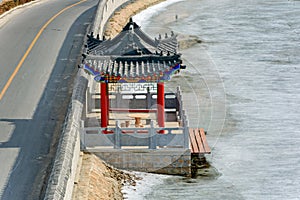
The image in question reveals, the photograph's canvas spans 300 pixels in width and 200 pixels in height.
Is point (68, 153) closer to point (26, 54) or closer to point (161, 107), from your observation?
point (161, 107)

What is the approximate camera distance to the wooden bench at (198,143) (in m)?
25.7

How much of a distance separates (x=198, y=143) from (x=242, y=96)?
11932mm

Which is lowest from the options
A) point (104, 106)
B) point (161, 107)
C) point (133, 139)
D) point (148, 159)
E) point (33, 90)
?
point (148, 159)

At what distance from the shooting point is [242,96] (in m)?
37.8

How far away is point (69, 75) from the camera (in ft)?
104

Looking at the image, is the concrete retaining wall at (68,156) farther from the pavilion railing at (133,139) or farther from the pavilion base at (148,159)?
the pavilion base at (148,159)

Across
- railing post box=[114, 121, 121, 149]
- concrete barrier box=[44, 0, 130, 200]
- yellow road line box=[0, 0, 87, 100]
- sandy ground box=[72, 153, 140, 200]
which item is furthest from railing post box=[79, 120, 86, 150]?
yellow road line box=[0, 0, 87, 100]

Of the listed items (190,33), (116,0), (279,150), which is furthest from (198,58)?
(279,150)

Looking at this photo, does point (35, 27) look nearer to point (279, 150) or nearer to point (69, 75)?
point (69, 75)

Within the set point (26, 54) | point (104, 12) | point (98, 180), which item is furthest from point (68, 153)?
point (104, 12)

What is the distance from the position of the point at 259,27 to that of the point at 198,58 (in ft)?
46.3

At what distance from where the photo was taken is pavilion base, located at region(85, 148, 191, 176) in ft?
78.5

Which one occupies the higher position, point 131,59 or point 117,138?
point 131,59

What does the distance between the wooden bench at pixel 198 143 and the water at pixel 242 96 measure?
1.03 metres
